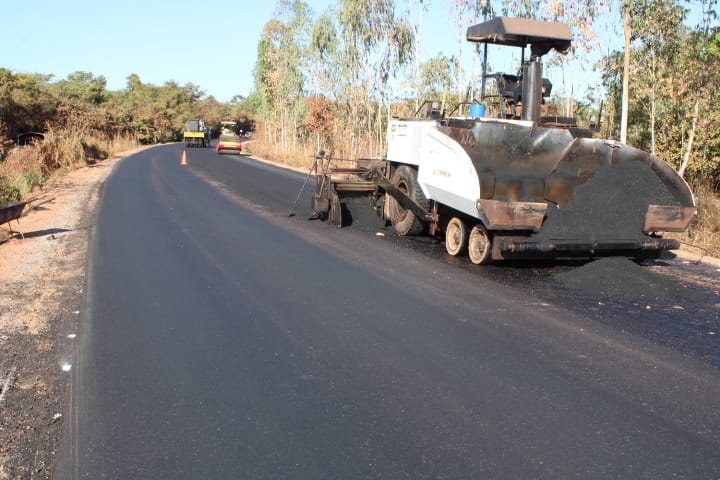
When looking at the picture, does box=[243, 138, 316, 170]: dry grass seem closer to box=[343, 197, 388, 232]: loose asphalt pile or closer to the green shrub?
the green shrub

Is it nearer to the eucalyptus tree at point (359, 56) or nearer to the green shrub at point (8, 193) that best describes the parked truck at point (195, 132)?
the eucalyptus tree at point (359, 56)

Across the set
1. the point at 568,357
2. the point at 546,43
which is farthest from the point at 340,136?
the point at 568,357

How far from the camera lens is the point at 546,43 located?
32.3 feet

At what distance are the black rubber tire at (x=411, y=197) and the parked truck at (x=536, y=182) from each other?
350 mm

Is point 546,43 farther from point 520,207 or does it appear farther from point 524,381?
point 524,381

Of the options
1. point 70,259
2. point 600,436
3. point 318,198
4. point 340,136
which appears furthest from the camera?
point 340,136

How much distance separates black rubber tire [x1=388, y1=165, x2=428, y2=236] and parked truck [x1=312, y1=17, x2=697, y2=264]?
350 mm

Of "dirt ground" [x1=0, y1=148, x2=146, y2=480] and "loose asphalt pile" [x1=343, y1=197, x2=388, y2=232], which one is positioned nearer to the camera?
"dirt ground" [x1=0, y1=148, x2=146, y2=480]

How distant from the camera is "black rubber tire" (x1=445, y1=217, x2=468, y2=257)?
916cm

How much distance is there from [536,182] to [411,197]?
229 cm

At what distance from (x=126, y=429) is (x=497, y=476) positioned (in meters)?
2.14

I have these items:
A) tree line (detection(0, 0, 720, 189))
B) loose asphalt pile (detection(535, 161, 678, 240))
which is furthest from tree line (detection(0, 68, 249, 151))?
loose asphalt pile (detection(535, 161, 678, 240))

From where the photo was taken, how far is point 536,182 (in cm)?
871

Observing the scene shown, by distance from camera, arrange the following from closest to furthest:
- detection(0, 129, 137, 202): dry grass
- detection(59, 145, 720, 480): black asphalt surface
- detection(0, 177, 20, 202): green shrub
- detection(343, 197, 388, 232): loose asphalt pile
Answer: detection(59, 145, 720, 480): black asphalt surface
detection(343, 197, 388, 232): loose asphalt pile
detection(0, 177, 20, 202): green shrub
detection(0, 129, 137, 202): dry grass
